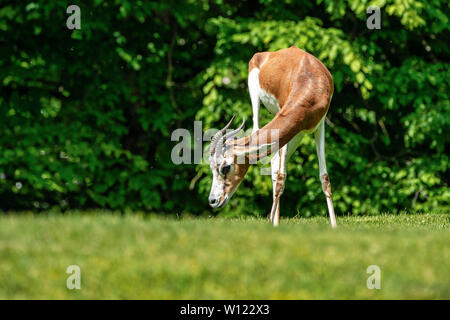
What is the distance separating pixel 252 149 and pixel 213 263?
91.2 inches

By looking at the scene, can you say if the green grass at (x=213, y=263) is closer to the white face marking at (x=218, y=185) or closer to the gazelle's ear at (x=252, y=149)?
the gazelle's ear at (x=252, y=149)

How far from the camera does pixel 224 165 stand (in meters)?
7.99

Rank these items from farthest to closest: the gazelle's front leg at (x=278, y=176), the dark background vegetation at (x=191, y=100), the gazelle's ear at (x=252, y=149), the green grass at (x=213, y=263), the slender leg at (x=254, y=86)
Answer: the dark background vegetation at (x=191, y=100) → the slender leg at (x=254, y=86) → the gazelle's front leg at (x=278, y=176) → the gazelle's ear at (x=252, y=149) → the green grass at (x=213, y=263)

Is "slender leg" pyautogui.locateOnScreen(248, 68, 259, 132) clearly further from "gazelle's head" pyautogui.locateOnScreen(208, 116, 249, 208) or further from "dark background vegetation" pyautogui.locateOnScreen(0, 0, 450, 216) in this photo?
"dark background vegetation" pyautogui.locateOnScreen(0, 0, 450, 216)

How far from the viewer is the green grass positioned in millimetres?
5391

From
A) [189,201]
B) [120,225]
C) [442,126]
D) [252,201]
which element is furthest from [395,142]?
[120,225]

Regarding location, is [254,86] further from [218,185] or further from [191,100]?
[191,100]

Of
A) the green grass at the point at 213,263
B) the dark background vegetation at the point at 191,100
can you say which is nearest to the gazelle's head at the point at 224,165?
the green grass at the point at 213,263

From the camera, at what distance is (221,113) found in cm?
1278

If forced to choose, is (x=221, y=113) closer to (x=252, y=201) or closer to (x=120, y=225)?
(x=252, y=201)

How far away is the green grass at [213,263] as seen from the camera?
5.39 meters

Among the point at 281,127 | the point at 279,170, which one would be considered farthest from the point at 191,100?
the point at 281,127

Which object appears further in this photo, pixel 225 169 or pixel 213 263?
pixel 225 169
